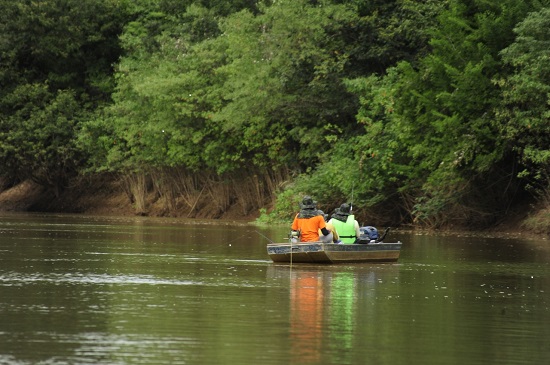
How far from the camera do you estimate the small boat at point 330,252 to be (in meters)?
29.8

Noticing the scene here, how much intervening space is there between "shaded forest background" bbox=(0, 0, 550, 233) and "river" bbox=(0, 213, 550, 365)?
11409 millimetres

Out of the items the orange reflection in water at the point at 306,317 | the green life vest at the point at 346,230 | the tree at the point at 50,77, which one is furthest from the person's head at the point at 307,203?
the tree at the point at 50,77

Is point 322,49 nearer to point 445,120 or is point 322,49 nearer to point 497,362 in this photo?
point 445,120

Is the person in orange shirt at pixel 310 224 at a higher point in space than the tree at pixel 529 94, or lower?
lower

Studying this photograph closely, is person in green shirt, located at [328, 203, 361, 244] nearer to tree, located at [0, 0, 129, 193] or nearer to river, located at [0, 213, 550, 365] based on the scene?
river, located at [0, 213, 550, 365]

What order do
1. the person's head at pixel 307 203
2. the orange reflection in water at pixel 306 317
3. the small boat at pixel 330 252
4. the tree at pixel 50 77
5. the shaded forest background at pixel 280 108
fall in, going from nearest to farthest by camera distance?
the orange reflection in water at pixel 306 317
the small boat at pixel 330 252
the person's head at pixel 307 203
the shaded forest background at pixel 280 108
the tree at pixel 50 77

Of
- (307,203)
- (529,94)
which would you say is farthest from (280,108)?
(307,203)

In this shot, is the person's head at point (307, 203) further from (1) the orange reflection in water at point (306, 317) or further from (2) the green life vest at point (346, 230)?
(1) the orange reflection in water at point (306, 317)

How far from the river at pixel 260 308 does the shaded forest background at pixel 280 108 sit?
1141 cm

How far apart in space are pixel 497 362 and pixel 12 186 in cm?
7032

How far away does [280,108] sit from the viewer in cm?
5856

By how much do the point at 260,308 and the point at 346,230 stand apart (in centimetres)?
1231

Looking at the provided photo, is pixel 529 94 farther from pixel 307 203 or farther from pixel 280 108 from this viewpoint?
pixel 280 108

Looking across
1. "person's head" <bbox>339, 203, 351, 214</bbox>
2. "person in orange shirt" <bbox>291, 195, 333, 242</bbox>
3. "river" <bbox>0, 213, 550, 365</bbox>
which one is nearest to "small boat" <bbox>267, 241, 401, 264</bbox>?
"river" <bbox>0, 213, 550, 365</bbox>
